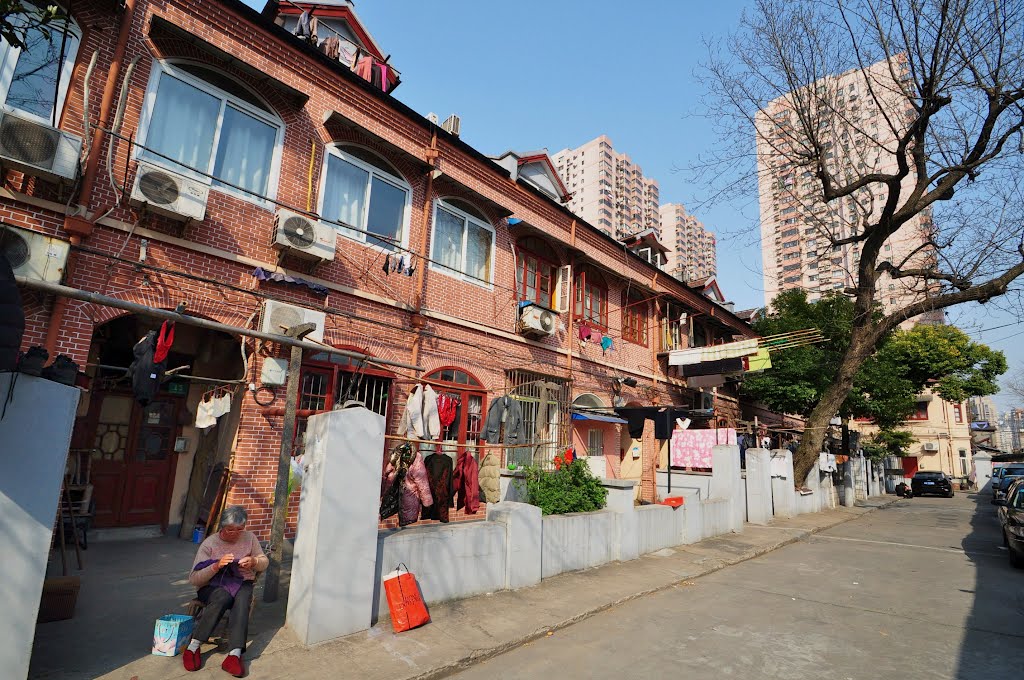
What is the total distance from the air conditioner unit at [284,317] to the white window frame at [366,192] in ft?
5.27

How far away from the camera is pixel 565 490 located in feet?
29.4

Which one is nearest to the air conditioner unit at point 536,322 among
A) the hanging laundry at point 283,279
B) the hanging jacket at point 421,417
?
the hanging jacket at point 421,417

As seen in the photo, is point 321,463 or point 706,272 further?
point 706,272

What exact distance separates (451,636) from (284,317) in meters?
5.28

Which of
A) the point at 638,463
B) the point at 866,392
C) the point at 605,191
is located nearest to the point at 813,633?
the point at 638,463

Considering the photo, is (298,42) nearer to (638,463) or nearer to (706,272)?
(638,463)

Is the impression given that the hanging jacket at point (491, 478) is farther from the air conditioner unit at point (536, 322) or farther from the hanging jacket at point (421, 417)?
the air conditioner unit at point (536, 322)

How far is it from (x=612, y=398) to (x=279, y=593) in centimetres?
1170

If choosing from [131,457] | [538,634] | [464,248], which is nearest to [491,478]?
[538,634]

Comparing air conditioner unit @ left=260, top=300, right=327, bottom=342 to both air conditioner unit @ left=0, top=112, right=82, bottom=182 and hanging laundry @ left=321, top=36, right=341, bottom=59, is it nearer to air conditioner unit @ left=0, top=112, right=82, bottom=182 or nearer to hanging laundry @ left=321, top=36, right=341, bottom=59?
air conditioner unit @ left=0, top=112, right=82, bottom=182

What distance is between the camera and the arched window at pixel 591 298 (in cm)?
1526

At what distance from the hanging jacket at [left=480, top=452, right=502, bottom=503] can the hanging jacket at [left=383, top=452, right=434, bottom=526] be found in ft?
7.74

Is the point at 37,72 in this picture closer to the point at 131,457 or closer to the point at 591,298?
the point at 131,457

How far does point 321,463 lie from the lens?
5.14 m
